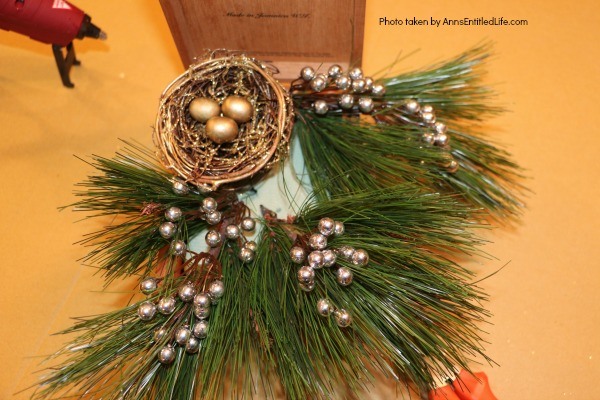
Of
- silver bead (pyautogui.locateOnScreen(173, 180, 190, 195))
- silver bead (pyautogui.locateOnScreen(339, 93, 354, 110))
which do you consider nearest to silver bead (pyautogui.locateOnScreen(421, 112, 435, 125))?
silver bead (pyautogui.locateOnScreen(339, 93, 354, 110))

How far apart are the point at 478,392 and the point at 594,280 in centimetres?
27

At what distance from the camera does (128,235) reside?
0.66 metres

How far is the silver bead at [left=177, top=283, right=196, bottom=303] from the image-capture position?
23.5 inches

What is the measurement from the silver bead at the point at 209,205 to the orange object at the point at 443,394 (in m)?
0.34

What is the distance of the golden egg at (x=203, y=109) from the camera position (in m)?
0.72

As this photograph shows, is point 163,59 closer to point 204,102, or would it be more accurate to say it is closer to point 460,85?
point 204,102

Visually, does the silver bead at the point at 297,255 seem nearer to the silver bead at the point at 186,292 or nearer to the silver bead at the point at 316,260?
the silver bead at the point at 316,260

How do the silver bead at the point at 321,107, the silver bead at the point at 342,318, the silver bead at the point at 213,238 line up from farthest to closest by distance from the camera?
the silver bead at the point at 321,107, the silver bead at the point at 213,238, the silver bead at the point at 342,318

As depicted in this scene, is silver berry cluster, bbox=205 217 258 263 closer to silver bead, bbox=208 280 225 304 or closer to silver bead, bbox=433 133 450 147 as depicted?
silver bead, bbox=208 280 225 304

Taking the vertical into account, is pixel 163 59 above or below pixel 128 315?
above

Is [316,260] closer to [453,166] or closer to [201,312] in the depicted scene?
[201,312]

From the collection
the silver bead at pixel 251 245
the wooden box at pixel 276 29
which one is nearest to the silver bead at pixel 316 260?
the silver bead at pixel 251 245

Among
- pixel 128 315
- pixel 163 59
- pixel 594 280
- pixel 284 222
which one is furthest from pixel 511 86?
pixel 128 315

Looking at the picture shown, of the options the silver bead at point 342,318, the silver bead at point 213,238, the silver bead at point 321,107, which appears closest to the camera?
the silver bead at point 342,318
